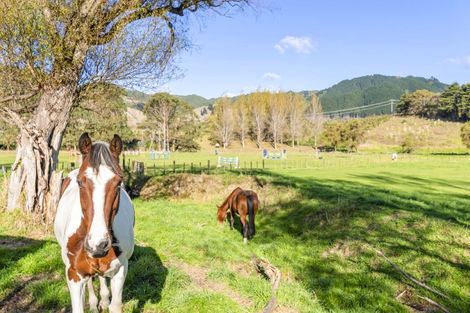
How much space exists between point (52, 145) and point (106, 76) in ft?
10.5

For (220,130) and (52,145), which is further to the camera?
(220,130)

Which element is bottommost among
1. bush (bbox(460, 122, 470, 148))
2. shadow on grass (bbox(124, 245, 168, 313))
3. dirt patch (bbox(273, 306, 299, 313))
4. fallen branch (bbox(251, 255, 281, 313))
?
dirt patch (bbox(273, 306, 299, 313))

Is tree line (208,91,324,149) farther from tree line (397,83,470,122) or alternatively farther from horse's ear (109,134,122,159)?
horse's ear (109,134,122,159)

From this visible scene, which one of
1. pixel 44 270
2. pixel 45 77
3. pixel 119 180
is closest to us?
pixel 119 180

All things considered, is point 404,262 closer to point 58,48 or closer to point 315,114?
point 58,48

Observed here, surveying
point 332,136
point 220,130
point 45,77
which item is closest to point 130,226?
point 45,77

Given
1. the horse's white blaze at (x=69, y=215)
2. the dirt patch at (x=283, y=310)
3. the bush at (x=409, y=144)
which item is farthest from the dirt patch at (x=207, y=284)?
the bush at (x=409, y=144)

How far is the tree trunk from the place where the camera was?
10.8 meters

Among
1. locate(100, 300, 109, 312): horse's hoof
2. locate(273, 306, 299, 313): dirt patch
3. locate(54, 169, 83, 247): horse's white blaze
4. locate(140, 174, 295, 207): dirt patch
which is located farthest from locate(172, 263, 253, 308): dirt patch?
locate(140, 174, 295, 207): dirt patch

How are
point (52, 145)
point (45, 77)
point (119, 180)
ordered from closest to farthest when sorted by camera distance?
point (119, 180) < point (45, 77) < point (52, 145)

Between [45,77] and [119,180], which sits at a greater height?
[45,77]

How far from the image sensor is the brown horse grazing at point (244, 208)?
12.1 metres

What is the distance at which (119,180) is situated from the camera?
359 cm

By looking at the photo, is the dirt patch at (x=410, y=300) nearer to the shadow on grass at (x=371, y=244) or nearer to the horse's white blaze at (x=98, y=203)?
the shadow on grass at (x=371, y=244)
